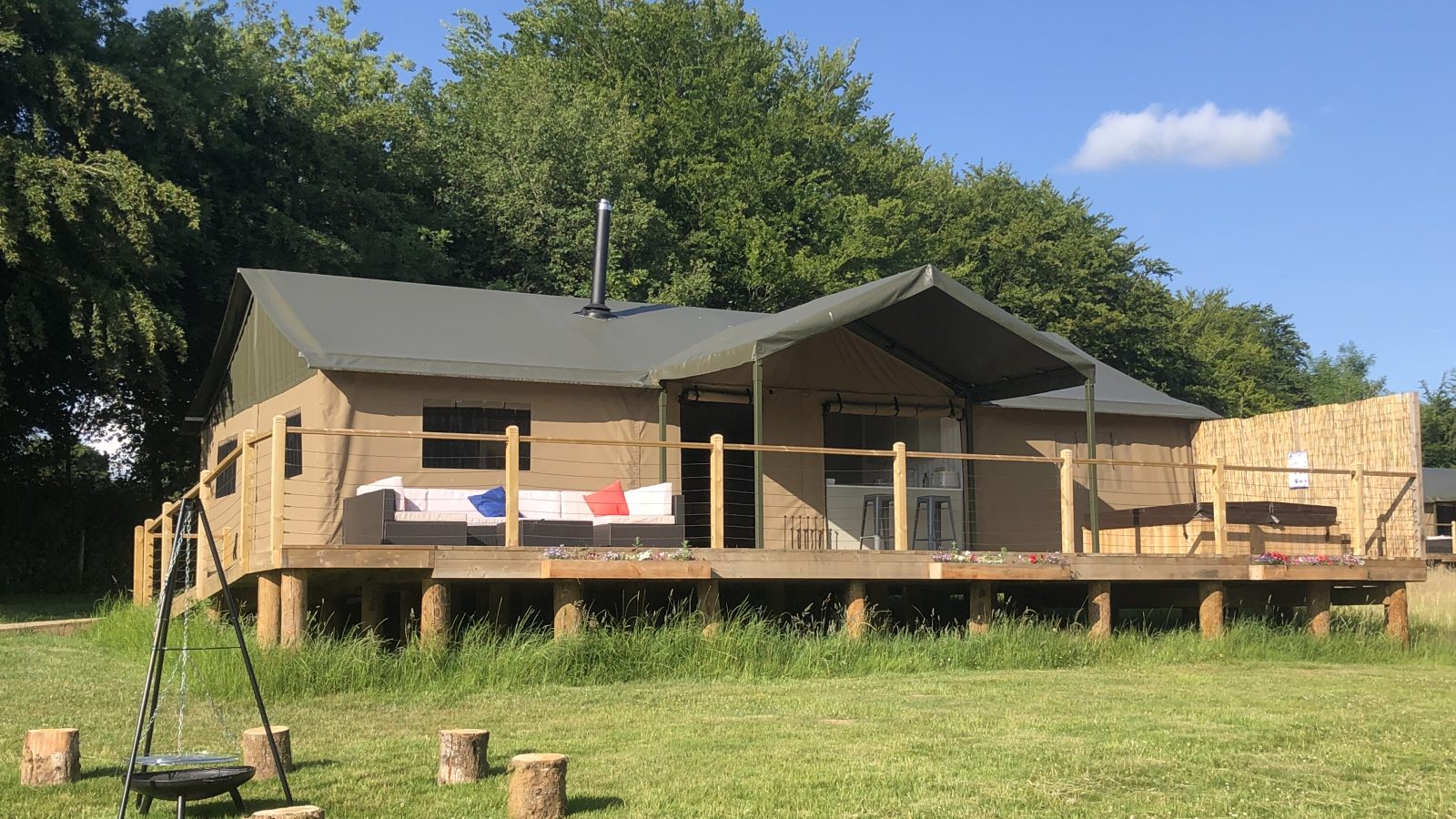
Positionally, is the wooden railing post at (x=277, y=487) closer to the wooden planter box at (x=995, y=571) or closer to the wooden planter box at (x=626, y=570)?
the wooden planter box at (x=626, y=570)

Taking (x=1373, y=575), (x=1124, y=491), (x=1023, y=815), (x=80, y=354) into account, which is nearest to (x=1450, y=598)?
(x=1124, y=491)

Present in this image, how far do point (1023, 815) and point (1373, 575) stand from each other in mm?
8766

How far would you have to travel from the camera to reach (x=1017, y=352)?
45.7 ft

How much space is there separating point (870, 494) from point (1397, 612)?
5290 millimetres

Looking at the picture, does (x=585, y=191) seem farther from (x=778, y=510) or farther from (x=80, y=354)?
Answer: (x=778, y=510)

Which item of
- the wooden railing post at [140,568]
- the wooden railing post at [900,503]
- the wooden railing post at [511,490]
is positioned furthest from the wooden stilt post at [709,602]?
the wooden railing post at [140,568]

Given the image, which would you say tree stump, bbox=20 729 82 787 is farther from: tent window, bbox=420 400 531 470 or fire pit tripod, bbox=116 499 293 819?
tent window, bbox=420 400 531 470

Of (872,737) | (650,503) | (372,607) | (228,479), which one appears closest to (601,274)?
(228,479)

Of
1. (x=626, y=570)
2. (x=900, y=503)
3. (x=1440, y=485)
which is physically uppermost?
(x=1440, y=485)

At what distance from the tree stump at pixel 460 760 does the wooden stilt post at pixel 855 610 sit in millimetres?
5159

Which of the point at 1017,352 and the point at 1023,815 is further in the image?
the point at 1017,352

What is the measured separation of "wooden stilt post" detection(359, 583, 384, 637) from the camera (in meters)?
10.7

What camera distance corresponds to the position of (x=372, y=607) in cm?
1073

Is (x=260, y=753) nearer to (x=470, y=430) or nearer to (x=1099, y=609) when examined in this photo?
(x=470, y=430)
